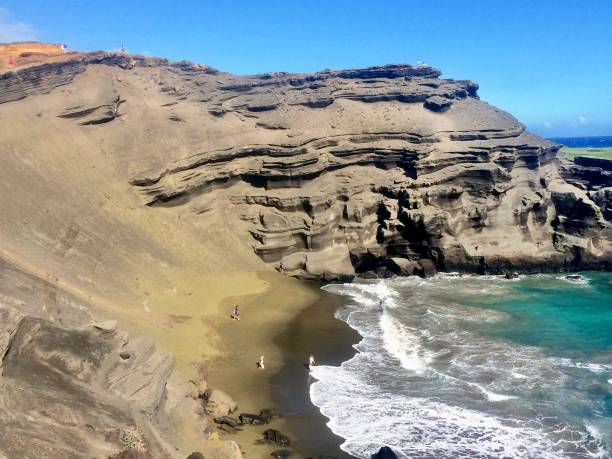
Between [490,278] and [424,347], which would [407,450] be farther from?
[490,278]

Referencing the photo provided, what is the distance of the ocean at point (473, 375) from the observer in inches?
729

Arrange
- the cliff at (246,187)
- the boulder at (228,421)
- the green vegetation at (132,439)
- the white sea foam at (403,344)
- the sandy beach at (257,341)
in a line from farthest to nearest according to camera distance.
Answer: the cliff at (246,187), the white sea foam at (403,344), the sandy beach at (257,341), the boulder at (228,421), the green vegetation at (132,439)

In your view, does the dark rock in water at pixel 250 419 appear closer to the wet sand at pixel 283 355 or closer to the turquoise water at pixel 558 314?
the wet sand at pixel 283 355

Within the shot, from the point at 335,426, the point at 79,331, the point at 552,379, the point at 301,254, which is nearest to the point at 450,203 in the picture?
the point at 301,254

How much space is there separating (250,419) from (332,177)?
27.9m

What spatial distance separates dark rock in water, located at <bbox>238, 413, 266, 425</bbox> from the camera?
19188mm

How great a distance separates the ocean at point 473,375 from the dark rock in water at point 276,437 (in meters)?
1.90

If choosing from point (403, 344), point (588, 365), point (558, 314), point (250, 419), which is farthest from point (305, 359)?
point (558, 314)

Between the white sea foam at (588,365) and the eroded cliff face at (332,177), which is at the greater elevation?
the eroded cliff face at (332,177)

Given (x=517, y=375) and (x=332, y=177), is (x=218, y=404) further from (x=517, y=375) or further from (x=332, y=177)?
(x=332, y=177)

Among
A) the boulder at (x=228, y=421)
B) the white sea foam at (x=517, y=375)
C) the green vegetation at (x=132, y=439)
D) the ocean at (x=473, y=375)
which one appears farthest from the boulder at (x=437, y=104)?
the green vegetation at (x=132, y=439)

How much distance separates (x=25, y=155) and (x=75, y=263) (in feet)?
32.3

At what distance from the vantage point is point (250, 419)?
63.3 feet

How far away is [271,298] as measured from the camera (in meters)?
33.1
